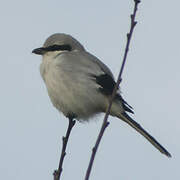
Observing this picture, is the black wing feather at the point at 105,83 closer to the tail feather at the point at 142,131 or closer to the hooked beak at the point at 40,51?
the tail feather at the point at 142,131

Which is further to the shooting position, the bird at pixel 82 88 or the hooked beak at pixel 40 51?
the hooked beak at pixel 40 51

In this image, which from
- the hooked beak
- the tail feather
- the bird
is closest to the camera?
the tail feather

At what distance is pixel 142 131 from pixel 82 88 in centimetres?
68

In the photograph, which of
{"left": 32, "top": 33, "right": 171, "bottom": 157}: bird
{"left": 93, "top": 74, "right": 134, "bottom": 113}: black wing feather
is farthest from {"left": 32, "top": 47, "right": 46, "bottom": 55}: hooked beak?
{"left": 93, "top": 74, "right": 134, "bottom": 113}: black wing feather

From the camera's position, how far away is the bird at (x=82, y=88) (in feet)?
14.4

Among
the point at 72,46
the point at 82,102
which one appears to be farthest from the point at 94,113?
the point at 72,46

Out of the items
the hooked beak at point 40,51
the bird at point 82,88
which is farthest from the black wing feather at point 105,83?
the hooked beak at point 40,51

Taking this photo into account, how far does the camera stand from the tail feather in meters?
4.01

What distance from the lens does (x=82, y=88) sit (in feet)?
14.5

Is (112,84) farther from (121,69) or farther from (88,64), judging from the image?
(121,69)

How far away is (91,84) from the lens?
443 centimetres

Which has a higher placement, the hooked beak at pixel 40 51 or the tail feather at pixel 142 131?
the hooked beak at pixel 40 51

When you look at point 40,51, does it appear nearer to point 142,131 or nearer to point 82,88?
point 82,88

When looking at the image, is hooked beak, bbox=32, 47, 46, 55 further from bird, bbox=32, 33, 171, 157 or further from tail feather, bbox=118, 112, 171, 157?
tail feather, bbox=118, 112, 171, 157
